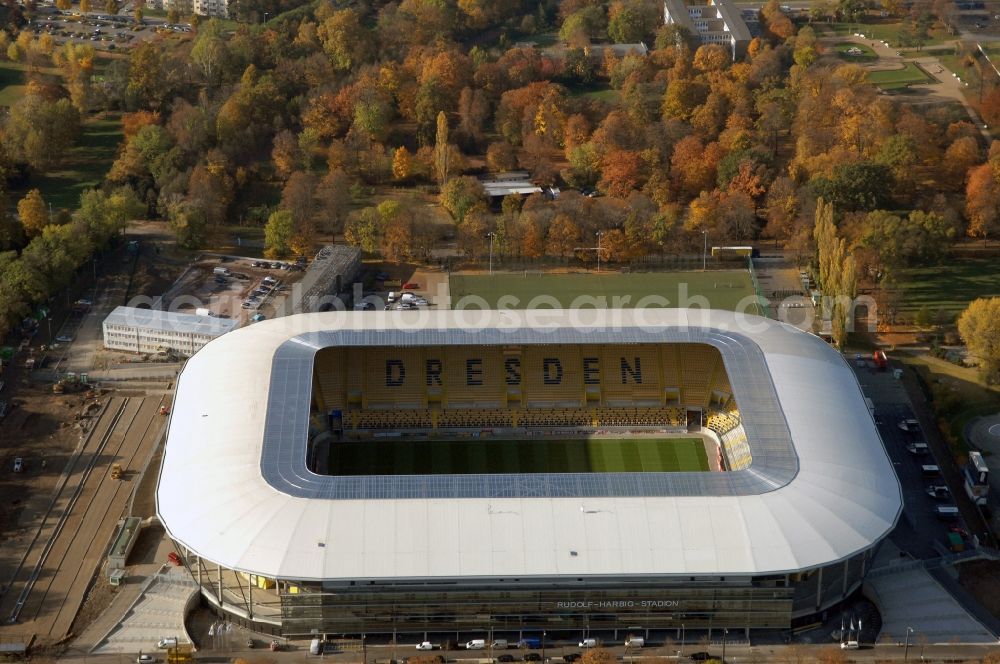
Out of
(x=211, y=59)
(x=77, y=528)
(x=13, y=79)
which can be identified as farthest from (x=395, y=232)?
(x=13, y=79)

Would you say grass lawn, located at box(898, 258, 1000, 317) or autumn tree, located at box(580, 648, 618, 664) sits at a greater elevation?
grass lawn, located at box(898, 258, 1000, 317)

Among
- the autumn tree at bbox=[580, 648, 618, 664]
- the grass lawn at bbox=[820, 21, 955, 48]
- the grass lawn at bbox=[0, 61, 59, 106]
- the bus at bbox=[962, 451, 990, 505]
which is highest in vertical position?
the grass lawn at bbox=[820, 21, 955, 48]

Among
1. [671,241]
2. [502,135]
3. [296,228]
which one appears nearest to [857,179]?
[671,241]

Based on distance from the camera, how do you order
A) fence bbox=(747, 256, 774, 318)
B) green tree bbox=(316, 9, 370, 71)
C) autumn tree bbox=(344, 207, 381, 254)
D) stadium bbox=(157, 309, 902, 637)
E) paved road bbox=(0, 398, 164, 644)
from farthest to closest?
green tree bbox=(316, 9, 370, 71) → autumn tree bbox=(344, 207, 381, 254) → fence bbox=(747, 256, 774, 318) → paved road bbox=(0, 398, 164, 644) → stadium bbox=(157, 309, 902, 637)

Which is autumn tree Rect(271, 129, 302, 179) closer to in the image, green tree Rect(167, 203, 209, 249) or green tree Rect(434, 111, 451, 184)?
green tree Rect(434, 111, 451, 184)

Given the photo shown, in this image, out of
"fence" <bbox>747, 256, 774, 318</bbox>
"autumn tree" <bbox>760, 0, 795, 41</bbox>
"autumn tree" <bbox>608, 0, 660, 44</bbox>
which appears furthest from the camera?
"autumn tree" <bbox>760, 0, 795, 41</bbox>

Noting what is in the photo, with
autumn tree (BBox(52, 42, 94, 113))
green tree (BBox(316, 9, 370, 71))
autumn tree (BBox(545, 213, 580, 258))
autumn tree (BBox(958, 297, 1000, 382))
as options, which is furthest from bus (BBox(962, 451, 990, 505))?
autumn tree (BBox(52, 42, 94, 113))

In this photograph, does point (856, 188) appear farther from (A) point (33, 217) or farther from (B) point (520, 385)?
(A) point (33, 217)
